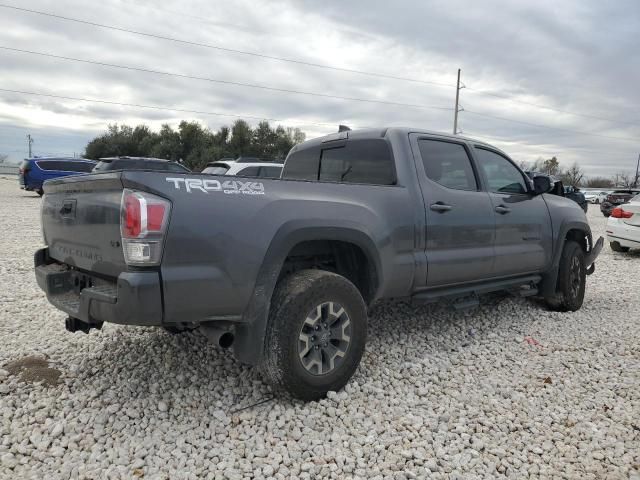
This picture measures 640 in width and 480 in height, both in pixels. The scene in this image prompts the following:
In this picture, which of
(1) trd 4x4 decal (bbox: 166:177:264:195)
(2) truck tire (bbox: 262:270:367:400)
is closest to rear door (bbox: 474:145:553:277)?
(2) truck tire (bbox: 262:270:367:400)

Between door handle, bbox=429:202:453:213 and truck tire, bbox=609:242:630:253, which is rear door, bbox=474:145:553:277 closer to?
door handle, bbox=429:202:453:213

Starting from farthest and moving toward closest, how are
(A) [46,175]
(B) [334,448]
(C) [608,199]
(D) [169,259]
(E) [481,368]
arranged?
(C) [608,199]
(A) [46,175]
(E) [481,368]
(B) [334,448]
(D) [169,259]

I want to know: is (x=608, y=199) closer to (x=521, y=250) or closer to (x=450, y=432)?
(x=521, y=250)

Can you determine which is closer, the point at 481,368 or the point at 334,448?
the point at 334,448

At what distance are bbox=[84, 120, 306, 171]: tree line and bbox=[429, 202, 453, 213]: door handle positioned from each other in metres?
41.0

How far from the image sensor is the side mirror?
4941 mm

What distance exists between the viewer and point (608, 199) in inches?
917

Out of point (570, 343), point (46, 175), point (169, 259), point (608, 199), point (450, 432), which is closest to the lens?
point (169, 259)

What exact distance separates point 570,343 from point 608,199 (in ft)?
72.7

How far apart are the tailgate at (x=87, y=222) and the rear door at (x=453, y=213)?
7.61 ft

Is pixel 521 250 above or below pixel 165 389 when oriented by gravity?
above

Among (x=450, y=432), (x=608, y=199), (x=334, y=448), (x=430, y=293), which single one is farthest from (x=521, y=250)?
(x=608, y=199)

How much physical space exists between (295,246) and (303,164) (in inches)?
68.4

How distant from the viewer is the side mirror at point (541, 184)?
4.94m
